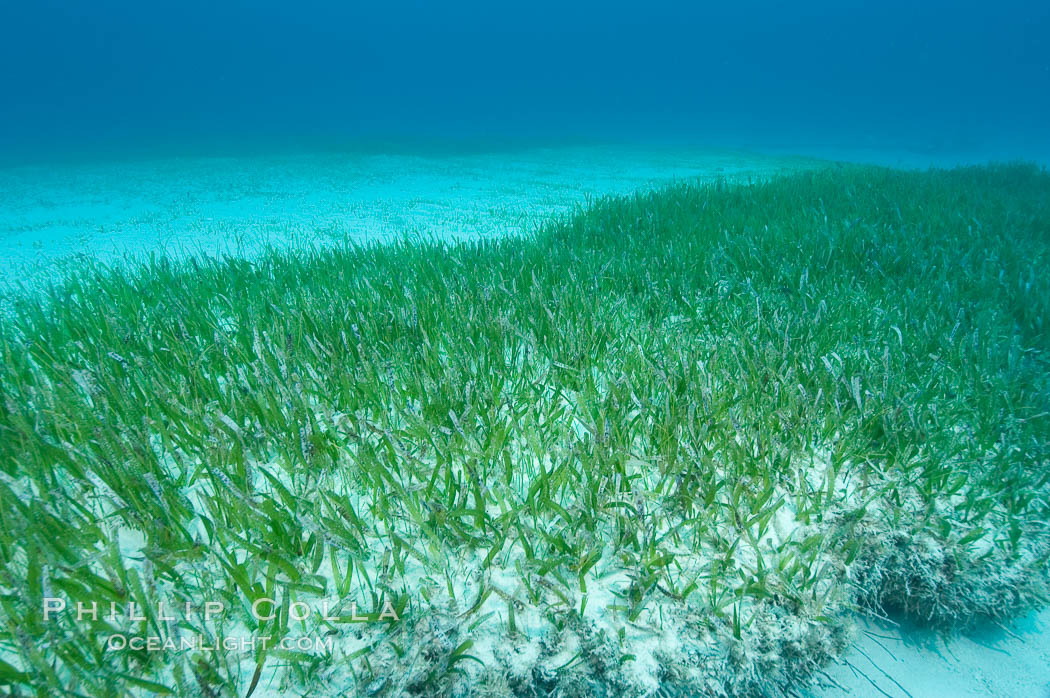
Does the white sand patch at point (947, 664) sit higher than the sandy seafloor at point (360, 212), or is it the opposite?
the sandy seafloor at point (360, 212)

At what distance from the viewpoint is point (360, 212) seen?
821 centimetres

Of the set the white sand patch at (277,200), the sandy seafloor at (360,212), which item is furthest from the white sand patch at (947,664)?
the white sand patch at (277,200)

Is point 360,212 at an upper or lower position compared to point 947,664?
upper

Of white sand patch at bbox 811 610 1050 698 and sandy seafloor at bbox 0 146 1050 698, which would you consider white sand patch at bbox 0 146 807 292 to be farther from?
white sand patch at bbox 811 610 1050 698

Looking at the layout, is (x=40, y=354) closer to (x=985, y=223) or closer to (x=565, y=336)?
(x=565, y=336)

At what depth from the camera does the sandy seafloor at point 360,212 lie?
5.24ft

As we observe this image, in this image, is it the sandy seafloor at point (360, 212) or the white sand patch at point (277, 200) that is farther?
the white sand patch at point (277, 200)

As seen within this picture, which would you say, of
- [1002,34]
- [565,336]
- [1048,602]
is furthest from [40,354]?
[1002,34]

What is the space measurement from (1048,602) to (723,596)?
1.23 meters

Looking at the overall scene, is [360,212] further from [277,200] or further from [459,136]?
[459,136]

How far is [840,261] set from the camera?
4.26 m

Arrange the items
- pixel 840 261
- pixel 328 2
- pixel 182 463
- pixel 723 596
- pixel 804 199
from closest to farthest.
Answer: pixel 723 596 < pixel 182 463 < pixel 840 261 < pixel 804 199 < pixel 328 2

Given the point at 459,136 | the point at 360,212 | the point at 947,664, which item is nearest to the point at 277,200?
the point at 360,212

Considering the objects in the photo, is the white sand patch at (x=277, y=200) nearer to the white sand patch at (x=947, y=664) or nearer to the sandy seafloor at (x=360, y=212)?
the sandy seafloor at (x=360, y=212)
